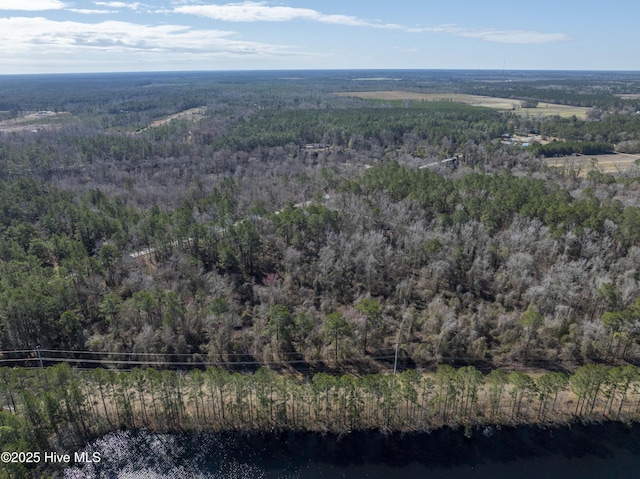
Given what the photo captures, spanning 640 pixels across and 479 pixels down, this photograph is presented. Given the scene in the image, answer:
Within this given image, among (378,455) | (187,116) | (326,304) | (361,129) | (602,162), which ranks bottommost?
(378,455)

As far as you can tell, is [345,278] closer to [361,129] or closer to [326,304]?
[326,304]

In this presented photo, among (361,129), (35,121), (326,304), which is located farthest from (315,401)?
(35,121)

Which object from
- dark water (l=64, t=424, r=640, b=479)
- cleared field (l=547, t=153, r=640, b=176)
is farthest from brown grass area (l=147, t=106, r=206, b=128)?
dark water (l=64, t=424, r=640, b=479)

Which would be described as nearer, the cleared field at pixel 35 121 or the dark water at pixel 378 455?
the dark water at pixel 378 455

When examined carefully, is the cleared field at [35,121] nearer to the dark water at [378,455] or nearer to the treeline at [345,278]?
the treeline at [345,278]

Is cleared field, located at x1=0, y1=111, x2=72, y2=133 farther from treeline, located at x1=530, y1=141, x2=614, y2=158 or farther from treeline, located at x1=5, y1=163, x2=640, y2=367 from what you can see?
treeline, located at x1=530, y1=141, x2=614, y2=158

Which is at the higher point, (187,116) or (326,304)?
(187,116)

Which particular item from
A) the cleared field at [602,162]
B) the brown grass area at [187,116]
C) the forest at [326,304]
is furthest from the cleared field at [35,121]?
the cleared field at [602,162]
